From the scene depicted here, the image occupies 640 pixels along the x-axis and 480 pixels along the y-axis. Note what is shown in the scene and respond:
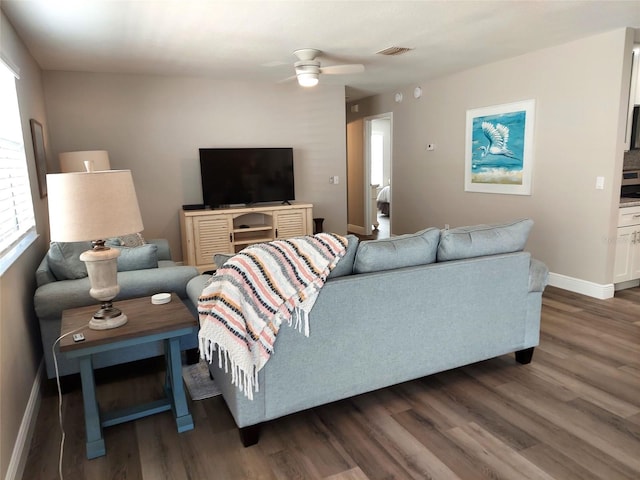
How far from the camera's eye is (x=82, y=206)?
1.89 metres

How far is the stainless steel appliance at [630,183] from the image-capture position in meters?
4.85

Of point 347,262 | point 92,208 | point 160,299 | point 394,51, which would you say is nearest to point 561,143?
point 394,51

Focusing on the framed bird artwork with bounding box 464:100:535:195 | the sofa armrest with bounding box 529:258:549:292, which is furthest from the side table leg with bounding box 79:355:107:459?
the framed bird artwork with bounding box 464:100:535:195

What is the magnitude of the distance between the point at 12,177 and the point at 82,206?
4.32ft

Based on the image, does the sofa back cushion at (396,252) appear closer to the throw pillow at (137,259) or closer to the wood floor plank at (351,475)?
the wood floor plank at (351,475)

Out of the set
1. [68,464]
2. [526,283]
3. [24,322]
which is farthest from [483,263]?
[24,322]

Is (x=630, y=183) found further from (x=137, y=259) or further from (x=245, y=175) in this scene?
(x=137, y=259)

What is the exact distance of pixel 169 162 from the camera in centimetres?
538

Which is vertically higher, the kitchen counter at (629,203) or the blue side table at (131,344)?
the kitchen counter at (629,203)

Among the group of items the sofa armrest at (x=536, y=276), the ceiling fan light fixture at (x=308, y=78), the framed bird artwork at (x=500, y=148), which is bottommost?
the sofa armrest at (x=536, y=276)

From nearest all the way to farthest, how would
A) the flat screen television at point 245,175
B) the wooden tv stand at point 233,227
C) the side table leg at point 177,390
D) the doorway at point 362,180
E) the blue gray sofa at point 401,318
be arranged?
the blue gray sofa at point 401,318
the side table leg at point 177,390
the wooden tv stand at point 233,227
the flat screen television at point 245,175
the doorway at point 362,180

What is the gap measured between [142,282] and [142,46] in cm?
233

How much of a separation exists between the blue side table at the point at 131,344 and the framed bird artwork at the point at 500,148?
157 inches

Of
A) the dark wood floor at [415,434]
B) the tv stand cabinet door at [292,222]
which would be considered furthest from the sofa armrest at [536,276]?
the tv stand cabinet door at [292,222]
